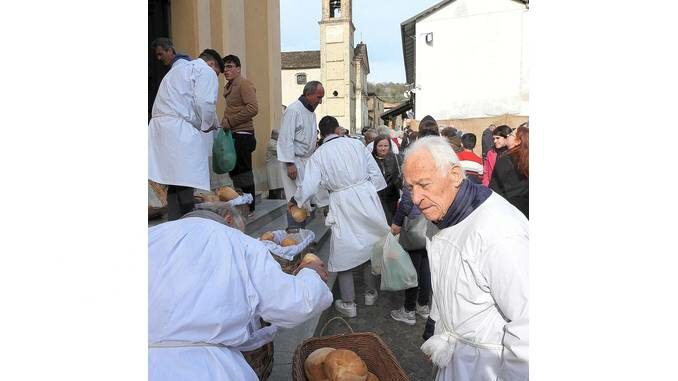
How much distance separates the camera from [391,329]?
13.1 ft

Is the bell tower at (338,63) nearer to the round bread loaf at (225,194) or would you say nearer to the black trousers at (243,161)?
the black trousers at (243,161)

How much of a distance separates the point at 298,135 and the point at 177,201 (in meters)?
2.18

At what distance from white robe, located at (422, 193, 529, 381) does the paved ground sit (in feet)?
5.26

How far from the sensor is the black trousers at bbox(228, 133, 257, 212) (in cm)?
525

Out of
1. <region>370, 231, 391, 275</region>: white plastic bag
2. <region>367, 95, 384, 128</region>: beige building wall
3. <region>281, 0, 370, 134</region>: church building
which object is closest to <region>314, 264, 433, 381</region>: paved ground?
<region>370, 231, 391, 275</region>: white plastic bag

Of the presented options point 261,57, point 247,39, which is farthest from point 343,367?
point 247,39

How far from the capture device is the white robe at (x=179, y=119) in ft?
11.7

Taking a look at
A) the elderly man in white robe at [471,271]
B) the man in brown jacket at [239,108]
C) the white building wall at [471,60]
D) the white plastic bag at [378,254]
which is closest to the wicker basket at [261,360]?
the elderly man in white robe at [471,271]

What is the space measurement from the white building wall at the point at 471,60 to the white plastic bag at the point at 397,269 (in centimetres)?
1934

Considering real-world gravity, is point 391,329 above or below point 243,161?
below

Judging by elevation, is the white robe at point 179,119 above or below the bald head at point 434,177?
above

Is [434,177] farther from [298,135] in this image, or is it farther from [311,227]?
[311,227]

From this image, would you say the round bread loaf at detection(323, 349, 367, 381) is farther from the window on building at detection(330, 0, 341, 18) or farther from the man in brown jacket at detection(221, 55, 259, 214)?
the window on building at detection(330, 0, 341, 18)

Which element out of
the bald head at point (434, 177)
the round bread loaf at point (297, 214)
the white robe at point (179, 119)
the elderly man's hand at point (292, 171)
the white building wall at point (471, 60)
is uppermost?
the white building wall at point (471, 60)
